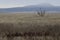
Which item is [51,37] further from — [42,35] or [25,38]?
[25,38]

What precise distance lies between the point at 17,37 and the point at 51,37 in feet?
6.70

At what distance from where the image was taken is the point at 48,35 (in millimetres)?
14164

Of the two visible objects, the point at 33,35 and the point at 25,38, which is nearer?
the point at 25,38

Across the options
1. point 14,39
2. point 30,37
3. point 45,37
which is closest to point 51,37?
point 45,37

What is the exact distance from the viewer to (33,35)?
46.5ft

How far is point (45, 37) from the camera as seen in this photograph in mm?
13727

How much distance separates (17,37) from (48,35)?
74.8 inches

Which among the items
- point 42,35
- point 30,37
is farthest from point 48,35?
point 30,37

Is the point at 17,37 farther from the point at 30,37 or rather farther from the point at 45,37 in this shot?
the point at 45,37

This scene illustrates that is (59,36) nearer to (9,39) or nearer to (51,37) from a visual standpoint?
(51,37)

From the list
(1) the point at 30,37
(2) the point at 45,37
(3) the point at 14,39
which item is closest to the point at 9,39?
(3) the point at 14,39

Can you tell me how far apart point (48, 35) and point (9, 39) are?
2442mm

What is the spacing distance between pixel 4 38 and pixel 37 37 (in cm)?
196

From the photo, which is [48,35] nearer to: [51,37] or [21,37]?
[51,37]
